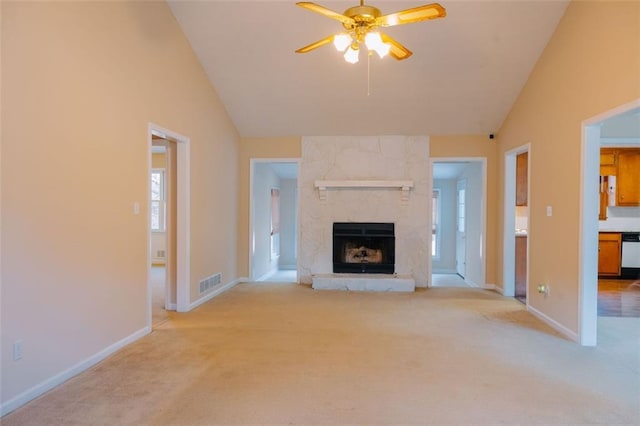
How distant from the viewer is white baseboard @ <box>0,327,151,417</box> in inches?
93.5

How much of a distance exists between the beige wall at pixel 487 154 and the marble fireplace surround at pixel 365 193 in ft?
0.76

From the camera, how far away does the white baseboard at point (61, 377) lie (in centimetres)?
238

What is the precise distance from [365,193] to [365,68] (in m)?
2.09

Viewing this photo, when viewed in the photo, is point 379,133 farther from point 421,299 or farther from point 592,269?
point 592,269

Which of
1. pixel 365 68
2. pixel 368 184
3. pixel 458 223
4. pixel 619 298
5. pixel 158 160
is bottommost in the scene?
pixel 619 298

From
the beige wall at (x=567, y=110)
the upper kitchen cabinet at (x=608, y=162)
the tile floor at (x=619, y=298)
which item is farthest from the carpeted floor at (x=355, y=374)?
the upper kitchen cabinet at (x=608, y=162)

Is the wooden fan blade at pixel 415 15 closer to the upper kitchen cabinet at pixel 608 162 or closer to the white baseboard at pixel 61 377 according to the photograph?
the white baseboard at pixel 61 377

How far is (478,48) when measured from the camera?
14.9ft

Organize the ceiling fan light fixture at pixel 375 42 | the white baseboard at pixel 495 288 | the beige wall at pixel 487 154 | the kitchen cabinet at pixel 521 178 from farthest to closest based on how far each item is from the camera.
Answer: the beige wall at pixel 487 154, the white baseboard at pixel 495 288, the kitchen cabinet at pixel 521 178, the ceiling fan light fixture at pixel 375 42

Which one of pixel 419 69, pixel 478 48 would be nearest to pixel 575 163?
pixel 478 48

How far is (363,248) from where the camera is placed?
21.2ft

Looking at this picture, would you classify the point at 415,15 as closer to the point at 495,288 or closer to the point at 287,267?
the point at 495,288

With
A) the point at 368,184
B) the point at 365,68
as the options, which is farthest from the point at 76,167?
the point at 368,184

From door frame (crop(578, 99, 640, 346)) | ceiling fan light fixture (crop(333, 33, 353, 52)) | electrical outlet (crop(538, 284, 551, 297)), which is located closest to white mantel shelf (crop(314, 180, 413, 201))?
electrical outlet (crop(538, 284, 551, 297))
